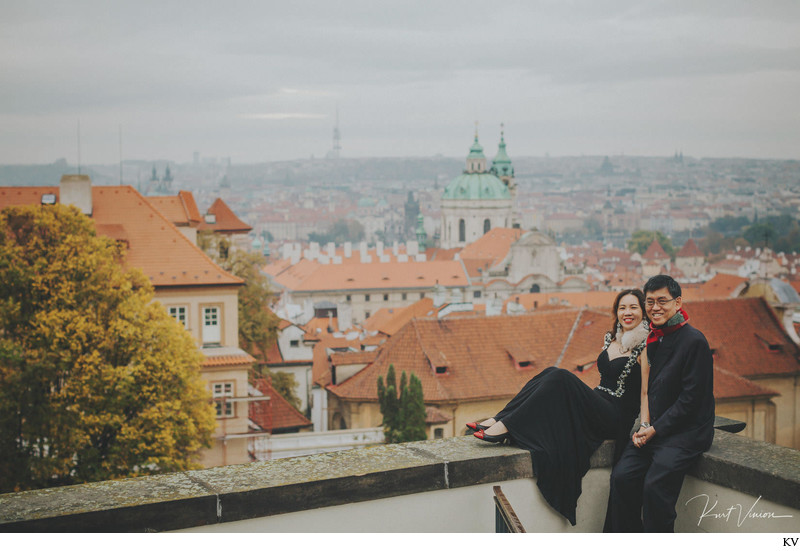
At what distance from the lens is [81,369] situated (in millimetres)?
12148

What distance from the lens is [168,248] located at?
17797mm

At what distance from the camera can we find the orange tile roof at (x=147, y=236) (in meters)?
17.3

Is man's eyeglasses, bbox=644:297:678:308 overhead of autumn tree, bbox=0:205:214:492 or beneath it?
overhead

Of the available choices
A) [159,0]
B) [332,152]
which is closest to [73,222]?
[159,0]

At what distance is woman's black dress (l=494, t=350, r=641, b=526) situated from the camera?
297 cm

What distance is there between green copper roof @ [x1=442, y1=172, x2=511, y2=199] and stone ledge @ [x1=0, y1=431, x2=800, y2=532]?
105 meters

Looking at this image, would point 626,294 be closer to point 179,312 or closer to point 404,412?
point 179,312

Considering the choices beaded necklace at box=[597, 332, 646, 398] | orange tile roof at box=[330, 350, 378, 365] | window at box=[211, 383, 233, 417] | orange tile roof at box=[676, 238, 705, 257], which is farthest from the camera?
orange tile roof at box=[676, 238, 705, 257]

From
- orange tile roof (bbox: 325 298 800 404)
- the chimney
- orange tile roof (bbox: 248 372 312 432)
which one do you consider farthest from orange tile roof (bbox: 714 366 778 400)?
the chimney

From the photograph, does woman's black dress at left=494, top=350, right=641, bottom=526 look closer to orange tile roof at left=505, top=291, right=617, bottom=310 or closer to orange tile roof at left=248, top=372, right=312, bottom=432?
orange tile roof at left=248, top=372, right=312, bottom=432

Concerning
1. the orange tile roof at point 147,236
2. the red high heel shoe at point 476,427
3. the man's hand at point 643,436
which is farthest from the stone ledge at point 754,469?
the orange tile roof at point 147,236

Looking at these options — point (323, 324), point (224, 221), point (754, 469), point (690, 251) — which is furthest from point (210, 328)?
point (690, 251)

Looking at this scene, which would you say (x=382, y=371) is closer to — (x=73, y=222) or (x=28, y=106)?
(x=73, y=222)

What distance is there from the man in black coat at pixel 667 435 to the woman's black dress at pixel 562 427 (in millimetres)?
111
